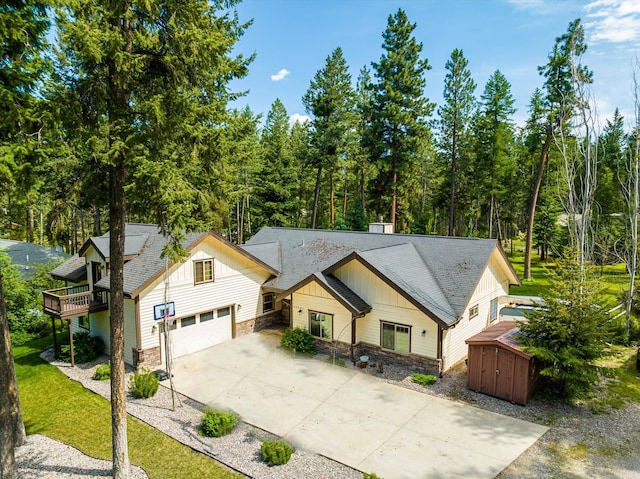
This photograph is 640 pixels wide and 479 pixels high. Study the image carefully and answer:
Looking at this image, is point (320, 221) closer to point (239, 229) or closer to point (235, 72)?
point (239, 229)

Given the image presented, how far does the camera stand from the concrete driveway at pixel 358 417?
9875 millimetres

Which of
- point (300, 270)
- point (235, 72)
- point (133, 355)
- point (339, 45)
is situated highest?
point (339, 45)

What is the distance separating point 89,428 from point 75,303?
22.8 feet

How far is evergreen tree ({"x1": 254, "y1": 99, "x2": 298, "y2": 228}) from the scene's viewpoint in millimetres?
40094

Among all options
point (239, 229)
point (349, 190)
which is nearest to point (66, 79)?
point (239, 229)

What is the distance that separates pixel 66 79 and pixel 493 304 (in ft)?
61.6

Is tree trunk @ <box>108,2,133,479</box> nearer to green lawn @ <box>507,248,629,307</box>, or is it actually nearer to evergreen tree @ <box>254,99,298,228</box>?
green lawn @ <box>507,248,629,307</box>

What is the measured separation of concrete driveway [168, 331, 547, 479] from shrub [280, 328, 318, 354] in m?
0.63

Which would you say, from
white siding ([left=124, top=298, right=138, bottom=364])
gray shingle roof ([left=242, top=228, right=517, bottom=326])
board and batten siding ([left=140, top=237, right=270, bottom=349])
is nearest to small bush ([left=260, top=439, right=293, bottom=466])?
gray shingle roof ([left=242, top=228, right=517, bottom=326])

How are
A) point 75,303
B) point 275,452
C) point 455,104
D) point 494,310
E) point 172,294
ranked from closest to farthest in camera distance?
1. point 275,452
2. point 172,294
3. point 75,303
4. point 494,310
5. point 455,104

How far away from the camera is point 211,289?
60.0 ft

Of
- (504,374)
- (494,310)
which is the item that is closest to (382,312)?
(504,374)

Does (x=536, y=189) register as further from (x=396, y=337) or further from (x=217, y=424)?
(x=217, y=424)

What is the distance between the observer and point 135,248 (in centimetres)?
1847
